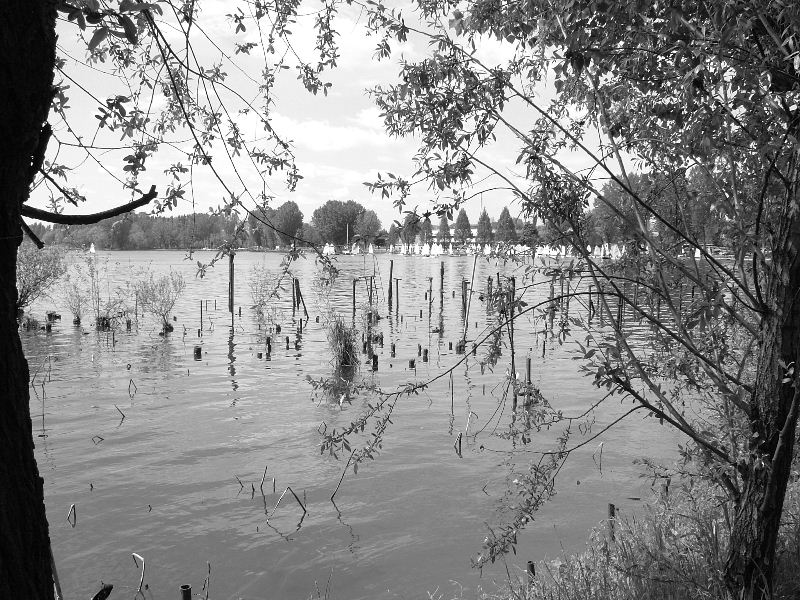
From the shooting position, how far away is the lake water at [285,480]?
8.96 m

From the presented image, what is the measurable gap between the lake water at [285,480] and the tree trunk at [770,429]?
73.5 inches

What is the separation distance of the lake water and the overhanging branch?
2464 mm

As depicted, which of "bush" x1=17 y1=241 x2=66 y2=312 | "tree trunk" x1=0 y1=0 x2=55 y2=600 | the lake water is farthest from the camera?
"bush" x1=17 y1=241 x2=66 y2=312

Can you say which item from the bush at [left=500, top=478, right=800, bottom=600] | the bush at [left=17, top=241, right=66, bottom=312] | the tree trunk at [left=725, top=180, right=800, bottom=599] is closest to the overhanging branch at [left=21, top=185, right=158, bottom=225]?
the tree trunk at [left=725, top=180, right=800, bottom=599]

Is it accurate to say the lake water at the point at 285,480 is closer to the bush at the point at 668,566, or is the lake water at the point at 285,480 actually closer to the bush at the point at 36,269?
the bush at the point at 668,566

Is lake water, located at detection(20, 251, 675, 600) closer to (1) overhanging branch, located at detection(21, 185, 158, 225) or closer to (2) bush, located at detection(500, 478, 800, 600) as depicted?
(2) bush, located at detection(500, 478, 800, 600)

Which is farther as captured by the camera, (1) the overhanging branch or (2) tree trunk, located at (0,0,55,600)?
(1) the overhanging branch

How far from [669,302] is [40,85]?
12.3 feet

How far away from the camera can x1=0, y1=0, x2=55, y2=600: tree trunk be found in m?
2.51

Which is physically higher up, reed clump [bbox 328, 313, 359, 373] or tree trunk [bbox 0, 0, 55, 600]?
tree trunk [bbox 0, 0, 55, 600]

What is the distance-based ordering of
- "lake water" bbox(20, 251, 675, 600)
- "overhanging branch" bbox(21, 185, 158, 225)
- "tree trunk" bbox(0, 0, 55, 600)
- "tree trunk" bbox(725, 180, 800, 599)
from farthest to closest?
1. "lake water" bbox(20, 251, 675, 600)
2. "tree trunk" bbox(725, 180, 800, 599)
3. "overhanging branch" bbox(21, 185, 158, 225)
4. "tree trunk" bbox(0, 0, 55, 600)

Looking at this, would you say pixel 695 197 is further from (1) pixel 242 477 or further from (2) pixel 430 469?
(1) pixel 242 477

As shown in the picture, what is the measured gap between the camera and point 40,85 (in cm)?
260

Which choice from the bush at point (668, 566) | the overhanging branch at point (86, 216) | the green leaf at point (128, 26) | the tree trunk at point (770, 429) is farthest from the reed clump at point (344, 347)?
the green leaf at point (128, 26)
